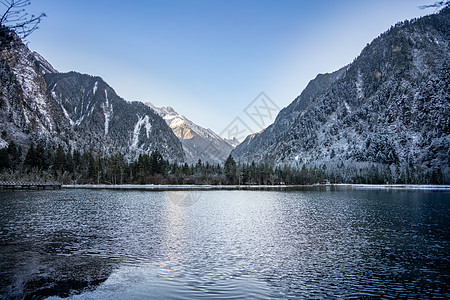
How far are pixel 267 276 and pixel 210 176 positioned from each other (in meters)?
175

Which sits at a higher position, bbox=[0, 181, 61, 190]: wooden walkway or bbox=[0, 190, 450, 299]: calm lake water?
bbox=[0, 181, 61, 190]: wooden walkway

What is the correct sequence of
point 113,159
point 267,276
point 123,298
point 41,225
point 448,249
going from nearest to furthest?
point 123,298 < point 267,276 < point 448,249 < point 41,225 < point 113,159

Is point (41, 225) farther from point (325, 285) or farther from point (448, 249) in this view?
point (448, 249)

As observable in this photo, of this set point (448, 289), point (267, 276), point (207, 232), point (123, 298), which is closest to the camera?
point (123, 298)

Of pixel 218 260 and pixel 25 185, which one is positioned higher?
pixel 25 185

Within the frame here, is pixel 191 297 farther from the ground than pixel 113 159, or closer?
closer

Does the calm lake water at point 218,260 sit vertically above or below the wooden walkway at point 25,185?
below

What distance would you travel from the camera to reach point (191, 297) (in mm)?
16266

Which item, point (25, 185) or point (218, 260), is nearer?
point (218, 260)

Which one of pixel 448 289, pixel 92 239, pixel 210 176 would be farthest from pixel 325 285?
pixel 210 176

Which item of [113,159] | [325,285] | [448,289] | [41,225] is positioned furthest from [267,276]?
[113,159]

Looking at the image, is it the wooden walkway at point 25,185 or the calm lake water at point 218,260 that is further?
the wooden walkway at point 25,185

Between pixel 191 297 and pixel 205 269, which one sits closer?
pixel 191 297

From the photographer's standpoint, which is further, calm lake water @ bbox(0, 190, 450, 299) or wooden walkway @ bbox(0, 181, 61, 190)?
wooden walkway @ bbox(0, 181, 61, 190)
